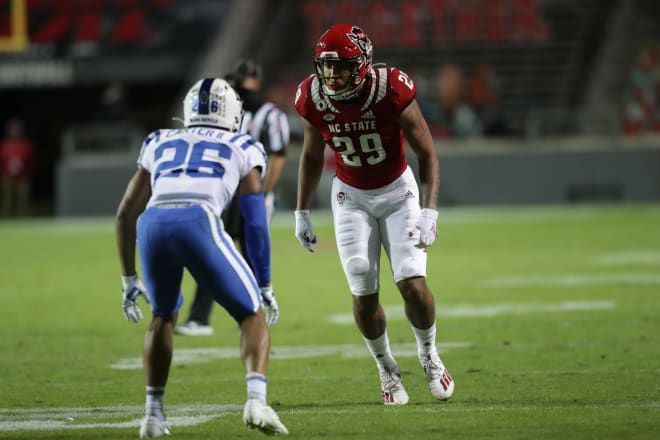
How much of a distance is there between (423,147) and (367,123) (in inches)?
11.5

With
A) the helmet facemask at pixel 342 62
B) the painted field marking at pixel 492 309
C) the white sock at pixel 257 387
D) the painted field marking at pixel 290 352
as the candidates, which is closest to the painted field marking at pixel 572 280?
the painted field marking at pixel 492 309

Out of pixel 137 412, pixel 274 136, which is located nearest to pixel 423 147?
pixel 137 412

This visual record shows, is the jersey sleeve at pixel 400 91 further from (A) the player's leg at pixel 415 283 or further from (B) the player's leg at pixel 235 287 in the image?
(B) the player's leg at pixel 235 287

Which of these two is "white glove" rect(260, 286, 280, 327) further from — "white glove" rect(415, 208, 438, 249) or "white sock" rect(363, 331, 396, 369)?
"white glove" rect(415, 208, 438, 249)

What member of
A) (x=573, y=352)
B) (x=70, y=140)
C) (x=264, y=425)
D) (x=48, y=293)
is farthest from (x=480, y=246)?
(x=264, y=425)

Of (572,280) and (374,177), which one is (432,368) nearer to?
(374,177)

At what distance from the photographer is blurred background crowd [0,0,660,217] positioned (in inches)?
880

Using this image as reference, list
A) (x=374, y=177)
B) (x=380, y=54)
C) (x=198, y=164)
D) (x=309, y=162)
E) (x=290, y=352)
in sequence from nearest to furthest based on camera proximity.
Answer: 1. (x=198, y=164)
2. (x=374, y=177)
3. (x=309, y=162)
4. (x=290, y=352)
5. (x=380, y=54)

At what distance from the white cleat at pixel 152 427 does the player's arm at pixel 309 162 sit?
1618mm

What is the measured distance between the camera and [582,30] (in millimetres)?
24594

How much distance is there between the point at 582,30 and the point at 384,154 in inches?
746

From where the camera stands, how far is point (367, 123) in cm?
630

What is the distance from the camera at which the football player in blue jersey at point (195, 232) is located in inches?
213

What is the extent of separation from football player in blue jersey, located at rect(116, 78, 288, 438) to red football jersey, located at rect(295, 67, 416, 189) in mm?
705
